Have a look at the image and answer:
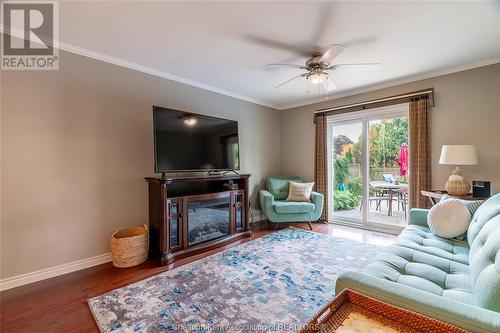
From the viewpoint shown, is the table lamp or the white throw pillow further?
the table lamp

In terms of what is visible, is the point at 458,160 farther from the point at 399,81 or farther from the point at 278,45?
the point at 278,45

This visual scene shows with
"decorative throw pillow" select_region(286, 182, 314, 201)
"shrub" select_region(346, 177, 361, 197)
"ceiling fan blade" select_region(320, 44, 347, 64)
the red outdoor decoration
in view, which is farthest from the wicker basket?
the red outdoor decoration

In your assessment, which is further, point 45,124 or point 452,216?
point 45,124

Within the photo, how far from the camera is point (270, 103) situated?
479cm

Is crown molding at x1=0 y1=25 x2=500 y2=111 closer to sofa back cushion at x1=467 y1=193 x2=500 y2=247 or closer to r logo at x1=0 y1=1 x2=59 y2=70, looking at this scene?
r logo at x1=0 y1=1 x2=59 y2=70

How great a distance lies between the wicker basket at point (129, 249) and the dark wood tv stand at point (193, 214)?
16 centimetres

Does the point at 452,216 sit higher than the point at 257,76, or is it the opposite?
the point at 257,76

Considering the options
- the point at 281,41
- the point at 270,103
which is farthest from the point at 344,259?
the point at 270,103

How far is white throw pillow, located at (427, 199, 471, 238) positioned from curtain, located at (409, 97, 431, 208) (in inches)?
50.6

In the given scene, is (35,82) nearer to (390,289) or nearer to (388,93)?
(390,289)

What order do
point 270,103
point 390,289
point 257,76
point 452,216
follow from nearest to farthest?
point 390,289 < point 452,216 < point 257,76 < point 270,103

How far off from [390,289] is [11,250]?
315 centimetres

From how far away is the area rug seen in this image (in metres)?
1.64

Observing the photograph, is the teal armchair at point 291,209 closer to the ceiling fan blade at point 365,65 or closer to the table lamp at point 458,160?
the table lamp at point 458,160
